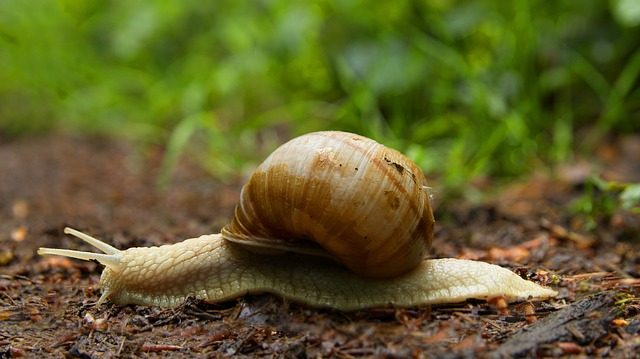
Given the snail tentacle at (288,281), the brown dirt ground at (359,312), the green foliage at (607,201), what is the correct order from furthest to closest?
1. the green foliage at (607,201)
2. the snail tentacle at (288,281)
3. the brown dirt ground at (359,312)

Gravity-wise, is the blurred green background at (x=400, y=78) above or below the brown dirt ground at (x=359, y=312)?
above

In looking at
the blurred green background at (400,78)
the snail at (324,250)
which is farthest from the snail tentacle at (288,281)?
the blurred green background at (400,78)

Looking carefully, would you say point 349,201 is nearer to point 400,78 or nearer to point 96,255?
point 96,255

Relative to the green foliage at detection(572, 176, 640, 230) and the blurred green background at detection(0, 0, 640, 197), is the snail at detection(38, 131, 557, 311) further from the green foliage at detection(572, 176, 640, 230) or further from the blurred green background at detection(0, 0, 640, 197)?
the blurred green background at detection(0, 0, 640, 197)

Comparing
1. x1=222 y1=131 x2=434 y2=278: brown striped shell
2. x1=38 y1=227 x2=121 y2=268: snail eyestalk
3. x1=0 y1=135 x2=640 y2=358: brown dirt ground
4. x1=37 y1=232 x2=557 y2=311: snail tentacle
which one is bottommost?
x1=0 y1=135 x2=640 y2=358: brown dirt ground

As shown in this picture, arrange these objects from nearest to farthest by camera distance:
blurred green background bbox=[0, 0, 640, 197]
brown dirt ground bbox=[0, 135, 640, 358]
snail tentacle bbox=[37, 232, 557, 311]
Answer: brown dirt ground bbox=[0, 135, 640, 358] → snail tentacle bbox=[37, 232, 557, 311] → blurred green background bbox=[0, 0, 640, 197]

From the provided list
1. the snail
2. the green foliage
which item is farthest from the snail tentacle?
the green foliage

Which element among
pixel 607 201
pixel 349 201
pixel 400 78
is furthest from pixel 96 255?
pixel 400 78

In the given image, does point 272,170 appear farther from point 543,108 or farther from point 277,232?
point 543,108

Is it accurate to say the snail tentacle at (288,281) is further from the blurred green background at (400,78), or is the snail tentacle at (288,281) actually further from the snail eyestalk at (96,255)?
the blurred green background at (400,78)
